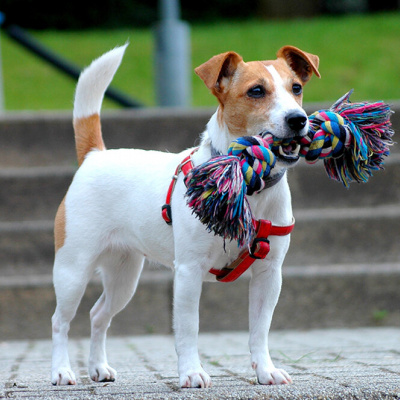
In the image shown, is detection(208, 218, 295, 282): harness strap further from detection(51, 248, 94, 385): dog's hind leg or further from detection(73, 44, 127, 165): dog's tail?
detection(73, 44, 127, 165): dog's tail

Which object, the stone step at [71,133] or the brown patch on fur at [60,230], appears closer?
the brown patch on fur at [60,230]

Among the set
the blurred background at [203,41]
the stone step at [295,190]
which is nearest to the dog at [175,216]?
the stone step at [295,190]

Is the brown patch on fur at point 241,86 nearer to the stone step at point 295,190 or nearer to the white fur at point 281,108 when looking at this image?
the white fur at point 281,108

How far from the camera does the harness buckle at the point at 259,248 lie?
2.87m

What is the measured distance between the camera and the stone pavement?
2.59 meters

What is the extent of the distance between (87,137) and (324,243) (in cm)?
244

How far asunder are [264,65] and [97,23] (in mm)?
17008

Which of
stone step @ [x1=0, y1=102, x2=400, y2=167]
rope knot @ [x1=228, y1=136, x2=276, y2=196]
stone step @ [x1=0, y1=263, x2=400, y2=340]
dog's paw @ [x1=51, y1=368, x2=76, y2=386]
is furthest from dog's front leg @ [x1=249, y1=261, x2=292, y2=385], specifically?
stone step @ [x1=0, y1=102, x2=400, y2=167]

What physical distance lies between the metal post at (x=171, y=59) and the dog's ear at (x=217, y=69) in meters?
4.69

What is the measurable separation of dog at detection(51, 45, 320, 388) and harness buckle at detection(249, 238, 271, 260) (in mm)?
93

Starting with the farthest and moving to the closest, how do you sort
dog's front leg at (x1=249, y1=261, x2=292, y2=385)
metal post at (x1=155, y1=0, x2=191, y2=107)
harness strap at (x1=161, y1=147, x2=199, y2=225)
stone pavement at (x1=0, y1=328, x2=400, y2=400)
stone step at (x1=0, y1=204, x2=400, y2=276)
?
metal post at (x1=155, y1=0, x2=191, y2=107), stone step at (x1=0, y1=204, x2=400, y2=276), harness strap at (x1=161, y1=147, x2=199, y2=225), dog's front leg at (x1=249, y1=261, x2=292, y2=385), stone pavement at (x1=0, y1=328, x2=400, y2=400)

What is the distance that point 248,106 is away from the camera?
9.73 ft

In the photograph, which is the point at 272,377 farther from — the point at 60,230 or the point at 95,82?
the point at 95,82

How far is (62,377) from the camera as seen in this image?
10.4 feet
